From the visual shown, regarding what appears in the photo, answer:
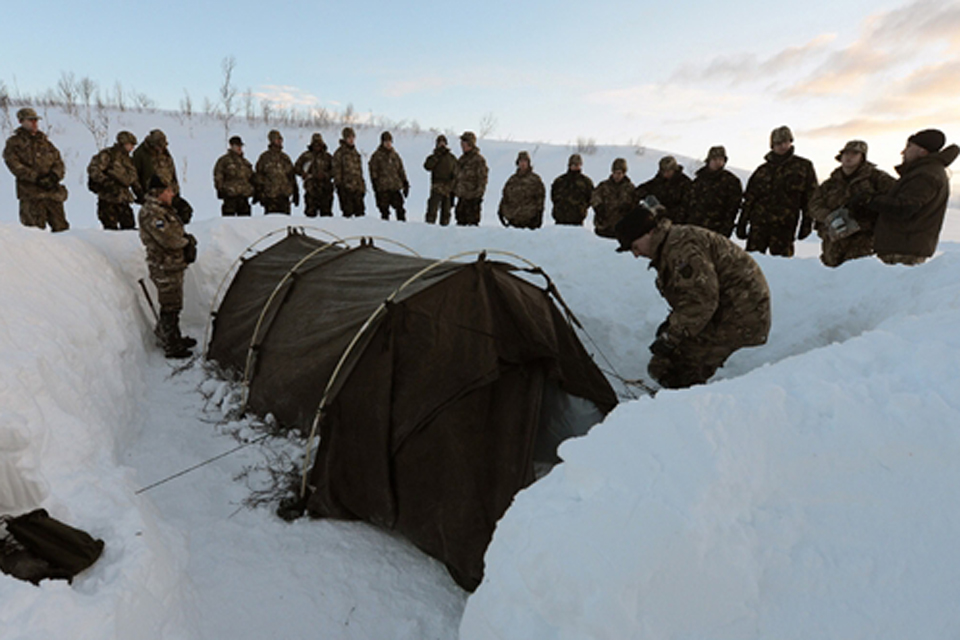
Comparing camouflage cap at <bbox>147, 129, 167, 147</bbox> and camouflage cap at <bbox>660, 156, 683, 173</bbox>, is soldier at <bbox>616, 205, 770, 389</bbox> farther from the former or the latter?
camouflage cap at <bbox>147, 129, 167, 147</bbox>

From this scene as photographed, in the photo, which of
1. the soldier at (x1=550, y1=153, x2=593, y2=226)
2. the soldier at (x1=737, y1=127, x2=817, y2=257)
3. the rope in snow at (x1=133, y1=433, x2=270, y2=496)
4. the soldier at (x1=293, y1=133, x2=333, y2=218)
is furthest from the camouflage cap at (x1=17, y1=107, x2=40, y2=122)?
the soldier at (x1=737, y1=127, x2=817, y2=257)

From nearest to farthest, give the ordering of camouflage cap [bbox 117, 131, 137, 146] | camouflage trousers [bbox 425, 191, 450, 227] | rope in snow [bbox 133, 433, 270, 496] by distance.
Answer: rope in snow [bbox 133, 433, 270, 496] < camouflage cap [bbox 117, 131, 137, 146] < camouflage trousers [bbox 425, 191, 450, 227]

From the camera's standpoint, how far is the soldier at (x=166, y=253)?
18.9 feet

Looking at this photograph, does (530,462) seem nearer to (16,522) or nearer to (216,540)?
(216,540)

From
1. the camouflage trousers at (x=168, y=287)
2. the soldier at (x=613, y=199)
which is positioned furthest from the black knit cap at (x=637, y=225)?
the camouflage trousers at (x=168, y=287)

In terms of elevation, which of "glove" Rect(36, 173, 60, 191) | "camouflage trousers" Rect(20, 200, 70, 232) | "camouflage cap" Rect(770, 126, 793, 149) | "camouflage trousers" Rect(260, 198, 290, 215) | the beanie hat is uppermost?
"camouflage cap" Rect(770, 126, 793, 149)

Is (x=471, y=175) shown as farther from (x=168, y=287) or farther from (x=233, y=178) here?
(x=168, y=287)

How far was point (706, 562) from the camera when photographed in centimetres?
158

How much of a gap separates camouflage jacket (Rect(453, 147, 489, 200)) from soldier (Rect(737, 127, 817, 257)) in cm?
456

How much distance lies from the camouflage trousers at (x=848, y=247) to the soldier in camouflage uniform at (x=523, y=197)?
459 centimetres

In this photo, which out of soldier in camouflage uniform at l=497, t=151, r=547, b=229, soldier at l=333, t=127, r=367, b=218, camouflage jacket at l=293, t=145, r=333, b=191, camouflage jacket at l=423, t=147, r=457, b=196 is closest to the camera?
soldier in camouflage uniform at l=497, t=151, r=547, b=229

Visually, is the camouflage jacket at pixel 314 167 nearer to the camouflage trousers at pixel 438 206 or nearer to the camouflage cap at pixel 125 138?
the camouflage trousers at pixel 438 206

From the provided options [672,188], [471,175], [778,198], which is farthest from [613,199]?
[471,175]

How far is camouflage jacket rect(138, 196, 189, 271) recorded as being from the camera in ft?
18.8
